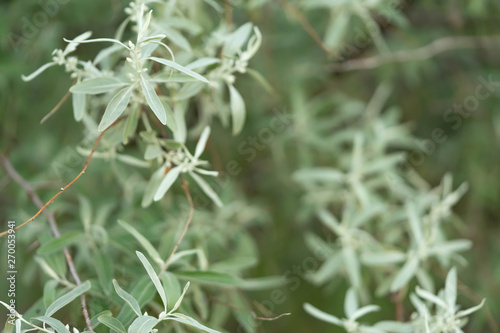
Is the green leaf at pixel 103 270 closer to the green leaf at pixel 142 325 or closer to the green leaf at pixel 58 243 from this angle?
the green leaf at pixel 58 243

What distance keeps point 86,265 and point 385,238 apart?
641 mm

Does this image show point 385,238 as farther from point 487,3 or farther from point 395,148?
point 487,3

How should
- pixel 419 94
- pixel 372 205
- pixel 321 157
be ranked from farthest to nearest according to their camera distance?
pixel 419 94
pixel 321 157
pixel 372 205

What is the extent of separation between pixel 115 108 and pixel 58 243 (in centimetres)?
27

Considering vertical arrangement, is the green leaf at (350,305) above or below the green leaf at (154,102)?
below

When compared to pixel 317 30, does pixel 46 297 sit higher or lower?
lower

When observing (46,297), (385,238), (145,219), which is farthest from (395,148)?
(46,297)

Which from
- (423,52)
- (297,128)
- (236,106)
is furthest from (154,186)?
(423,52)

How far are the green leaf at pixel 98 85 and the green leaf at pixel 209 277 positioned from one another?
0.28 metres

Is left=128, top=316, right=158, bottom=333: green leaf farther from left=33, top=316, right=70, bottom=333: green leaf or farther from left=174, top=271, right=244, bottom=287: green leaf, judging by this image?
left=174, top=271, right=244, bottom=287: green leaf

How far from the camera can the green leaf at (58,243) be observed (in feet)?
2.63

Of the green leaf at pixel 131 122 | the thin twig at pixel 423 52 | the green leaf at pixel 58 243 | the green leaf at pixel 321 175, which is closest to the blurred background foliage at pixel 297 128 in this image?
the thin twig at pixel 423 52

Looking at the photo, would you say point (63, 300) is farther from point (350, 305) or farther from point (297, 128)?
point (297, 128)

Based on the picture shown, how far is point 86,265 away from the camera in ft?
3.38
